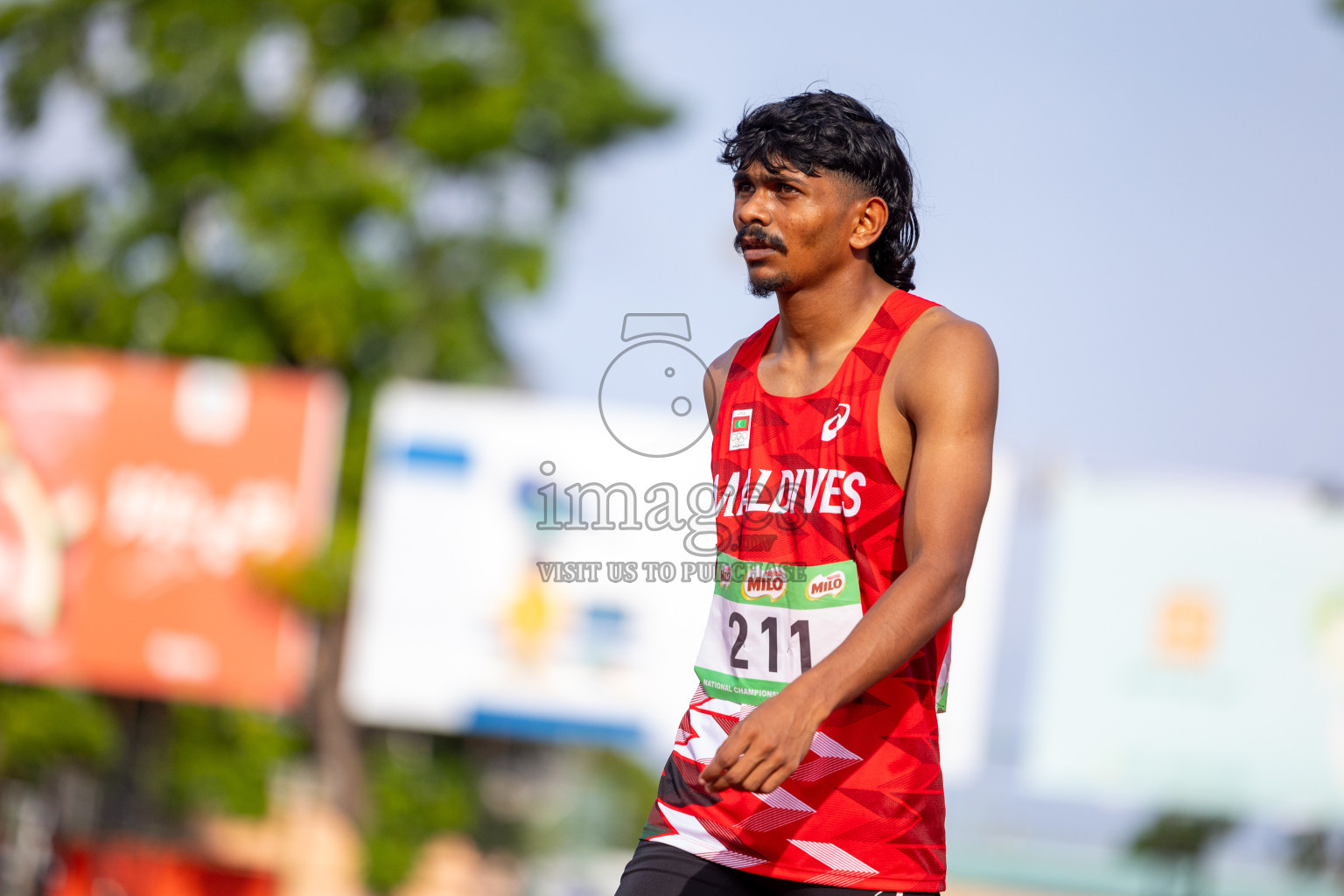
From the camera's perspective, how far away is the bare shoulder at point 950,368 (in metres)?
1.95

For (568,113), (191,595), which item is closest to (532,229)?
(568,113)

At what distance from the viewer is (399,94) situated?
42.8ft

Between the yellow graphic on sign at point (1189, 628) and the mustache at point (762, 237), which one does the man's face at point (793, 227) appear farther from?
the yellow graphic on sign at point (1189, 628)

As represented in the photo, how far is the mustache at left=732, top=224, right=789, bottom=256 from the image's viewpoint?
216 cm

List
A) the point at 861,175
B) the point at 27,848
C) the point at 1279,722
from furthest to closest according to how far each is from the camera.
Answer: the point at 27,848 → the point at 1279,722 → the point at 861,175

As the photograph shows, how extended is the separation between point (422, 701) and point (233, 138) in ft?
19.3

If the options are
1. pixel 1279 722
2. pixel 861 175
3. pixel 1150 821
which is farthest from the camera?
pixel 1150 821

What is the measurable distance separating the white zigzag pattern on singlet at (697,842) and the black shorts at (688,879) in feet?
0.04

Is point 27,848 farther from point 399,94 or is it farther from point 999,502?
point 999,502

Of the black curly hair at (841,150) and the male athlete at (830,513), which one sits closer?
the male athlete at (830,513)

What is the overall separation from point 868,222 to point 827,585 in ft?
1.89

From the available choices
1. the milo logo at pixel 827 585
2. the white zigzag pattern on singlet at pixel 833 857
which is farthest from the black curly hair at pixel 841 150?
the white zigzag pattern on singlet at pixel 833 857

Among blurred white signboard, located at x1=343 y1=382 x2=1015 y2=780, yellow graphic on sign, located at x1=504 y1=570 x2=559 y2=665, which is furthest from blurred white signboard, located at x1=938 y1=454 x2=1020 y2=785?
yellow graphic on sign, located at x1=504 y1=570 x2=559 y2=665

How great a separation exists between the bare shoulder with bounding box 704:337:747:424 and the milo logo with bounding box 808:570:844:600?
449 mm
